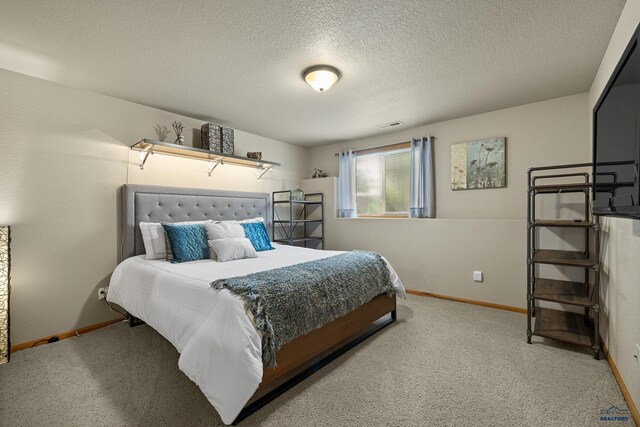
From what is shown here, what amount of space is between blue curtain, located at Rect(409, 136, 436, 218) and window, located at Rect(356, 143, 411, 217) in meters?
0.23

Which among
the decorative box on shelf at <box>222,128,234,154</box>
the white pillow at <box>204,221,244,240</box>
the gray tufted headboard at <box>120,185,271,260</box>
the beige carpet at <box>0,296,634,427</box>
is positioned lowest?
the beige carpet at <box>0,296,634,427</box>

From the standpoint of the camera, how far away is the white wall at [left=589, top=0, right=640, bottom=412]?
1.57m

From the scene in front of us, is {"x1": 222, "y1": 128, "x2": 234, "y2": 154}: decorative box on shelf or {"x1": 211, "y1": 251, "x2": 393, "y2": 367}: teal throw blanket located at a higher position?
{"x1": 222, "y1": 128, "x2": 234, "y2": 154}: decorative box on shelf

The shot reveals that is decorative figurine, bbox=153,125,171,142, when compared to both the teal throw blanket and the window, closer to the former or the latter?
the teal throw blanket

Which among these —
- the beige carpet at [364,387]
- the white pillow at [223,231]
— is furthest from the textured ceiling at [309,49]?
the beige carpet at [364,387]

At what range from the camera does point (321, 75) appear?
94.4 inches

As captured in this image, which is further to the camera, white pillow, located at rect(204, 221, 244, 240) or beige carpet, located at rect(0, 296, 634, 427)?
white pillow, located at rect(204, 221, 244, 240)

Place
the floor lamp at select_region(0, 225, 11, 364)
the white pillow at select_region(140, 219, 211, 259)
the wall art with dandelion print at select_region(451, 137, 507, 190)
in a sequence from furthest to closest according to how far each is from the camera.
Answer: the wall art with dandelion print at select_region(451, 137, 507, 190) → the white pillow at select_region(140, 219, 211, 259) → the floor lamp at select_region(0, 225, 11, 364)

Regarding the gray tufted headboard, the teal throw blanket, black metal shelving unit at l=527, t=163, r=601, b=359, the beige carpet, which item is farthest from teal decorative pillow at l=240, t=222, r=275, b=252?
black metal shelving unit at l=527, t=163, r=601, b=359

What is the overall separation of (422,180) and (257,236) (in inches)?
92.8

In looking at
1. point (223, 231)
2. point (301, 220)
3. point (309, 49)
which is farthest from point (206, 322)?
point (301, 220)

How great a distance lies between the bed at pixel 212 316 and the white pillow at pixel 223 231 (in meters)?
0.36

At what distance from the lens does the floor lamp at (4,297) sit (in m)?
2.20

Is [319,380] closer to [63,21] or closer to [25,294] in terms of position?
[25,294]
